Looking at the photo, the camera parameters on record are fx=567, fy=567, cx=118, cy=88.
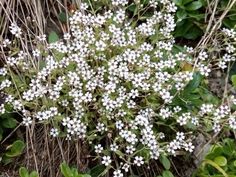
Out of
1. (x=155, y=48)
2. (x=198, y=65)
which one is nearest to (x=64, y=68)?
(x=155, y=48)

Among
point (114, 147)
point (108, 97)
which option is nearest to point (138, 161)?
point (114, 147)

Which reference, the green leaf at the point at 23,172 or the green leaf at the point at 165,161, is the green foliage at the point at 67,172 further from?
the green leaf at the point at 165,161

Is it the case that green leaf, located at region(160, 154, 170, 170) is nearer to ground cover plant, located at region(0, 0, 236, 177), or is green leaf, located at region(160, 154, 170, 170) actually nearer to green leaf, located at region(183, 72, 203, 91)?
ground cover plant, located at region(0, 0, 236, 177)

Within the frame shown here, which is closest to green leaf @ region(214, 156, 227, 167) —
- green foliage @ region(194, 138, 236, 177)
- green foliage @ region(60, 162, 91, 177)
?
green foliage @ region(194, 138, 236, 177)

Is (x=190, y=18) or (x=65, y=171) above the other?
(x=190, y=18)

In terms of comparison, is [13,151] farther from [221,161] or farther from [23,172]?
[221,161]

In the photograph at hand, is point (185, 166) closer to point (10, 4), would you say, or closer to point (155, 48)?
point (155, 48)
